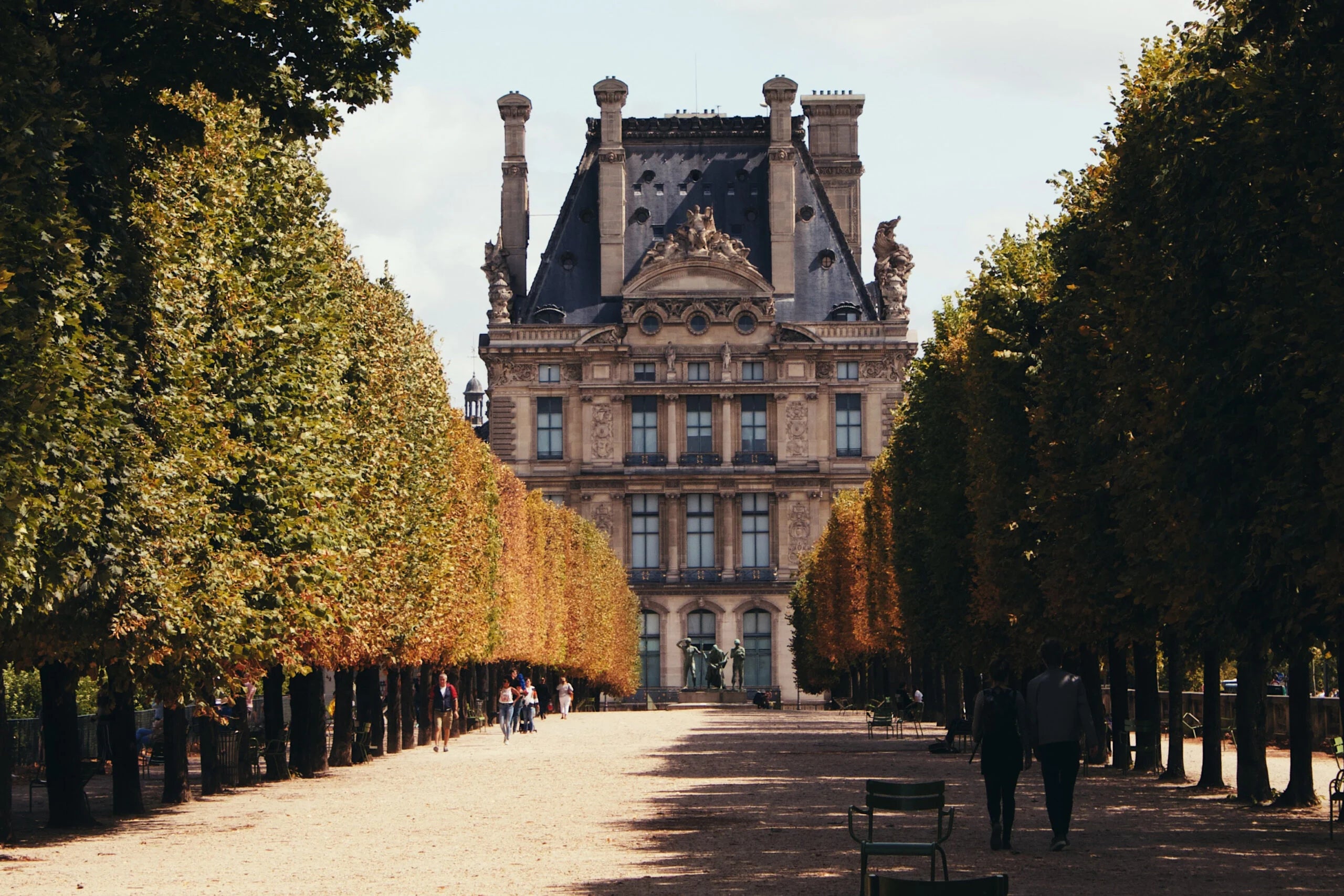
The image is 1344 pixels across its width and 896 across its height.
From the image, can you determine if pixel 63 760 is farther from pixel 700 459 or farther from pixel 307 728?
pixel 700 459

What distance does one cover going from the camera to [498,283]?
114 m

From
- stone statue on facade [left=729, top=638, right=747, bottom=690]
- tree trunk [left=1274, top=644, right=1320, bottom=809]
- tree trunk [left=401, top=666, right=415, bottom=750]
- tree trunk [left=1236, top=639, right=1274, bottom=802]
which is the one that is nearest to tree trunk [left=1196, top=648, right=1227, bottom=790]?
tree trunk [left=1236, top=639, right=1274, bottom=802]

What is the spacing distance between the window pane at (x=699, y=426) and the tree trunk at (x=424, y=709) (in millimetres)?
64319

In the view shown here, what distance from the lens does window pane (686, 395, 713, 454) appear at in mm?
115875

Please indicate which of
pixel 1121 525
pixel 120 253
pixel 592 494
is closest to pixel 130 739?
pixel 120 253

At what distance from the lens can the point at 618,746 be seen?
47125 mm

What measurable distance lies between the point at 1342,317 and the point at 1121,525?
726 centimetres

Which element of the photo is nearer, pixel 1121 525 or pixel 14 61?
pixel 14 61

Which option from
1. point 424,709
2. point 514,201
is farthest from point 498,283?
point 424,709

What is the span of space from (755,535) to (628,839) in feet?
312

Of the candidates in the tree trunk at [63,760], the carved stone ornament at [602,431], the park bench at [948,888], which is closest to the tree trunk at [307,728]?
the tree trunk at [63,760]

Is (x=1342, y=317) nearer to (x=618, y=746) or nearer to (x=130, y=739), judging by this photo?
(x=130, y=739)

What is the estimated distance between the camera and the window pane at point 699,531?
116062 mm

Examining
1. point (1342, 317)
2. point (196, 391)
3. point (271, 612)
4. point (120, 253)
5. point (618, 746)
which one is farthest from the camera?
point (618, 746)
